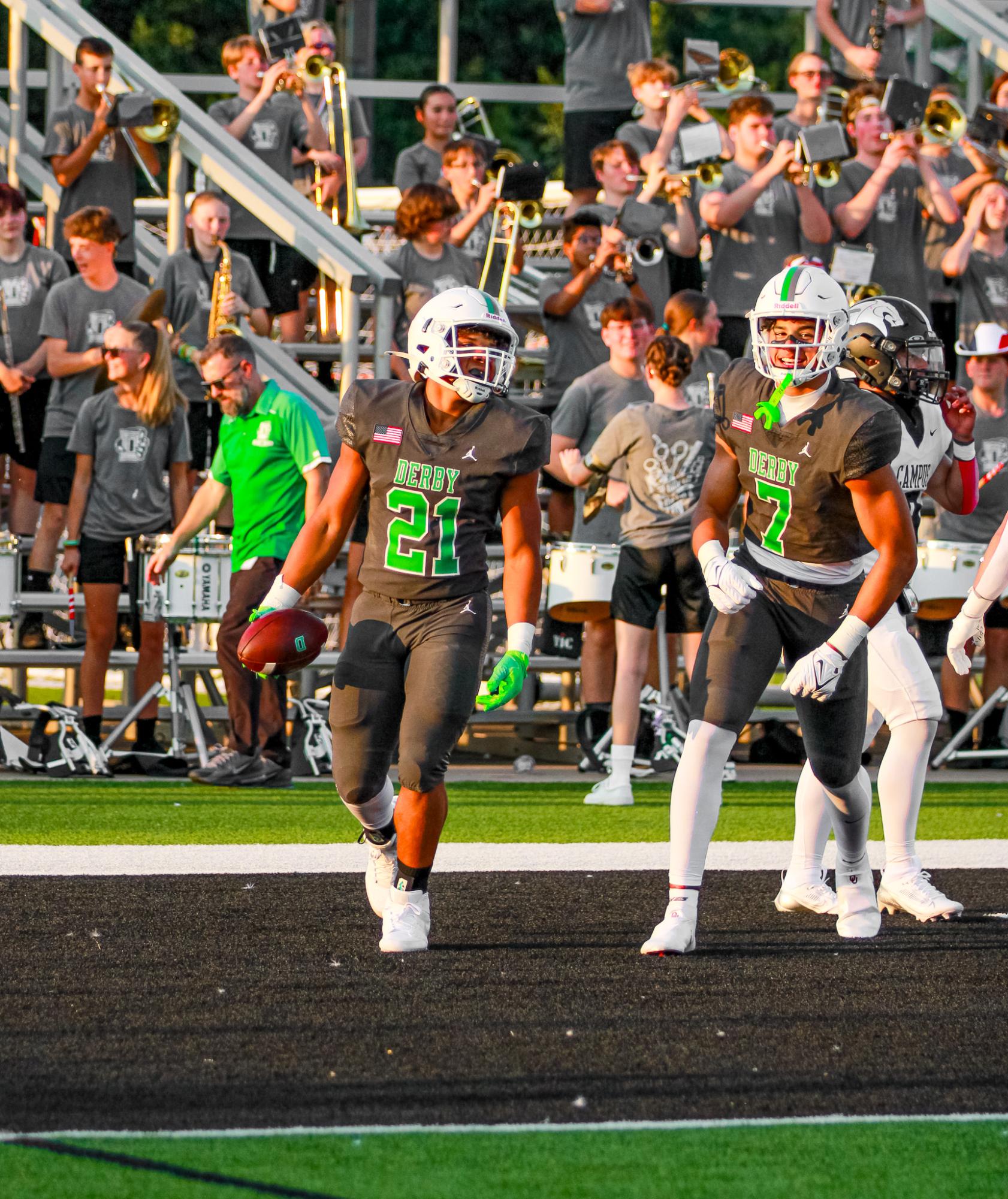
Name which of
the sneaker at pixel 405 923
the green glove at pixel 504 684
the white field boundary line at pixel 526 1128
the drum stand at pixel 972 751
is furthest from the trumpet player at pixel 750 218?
the white field boundary line at pixel 526 1128

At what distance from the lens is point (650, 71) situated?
1287cm

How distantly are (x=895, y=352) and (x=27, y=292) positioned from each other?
6.43 m

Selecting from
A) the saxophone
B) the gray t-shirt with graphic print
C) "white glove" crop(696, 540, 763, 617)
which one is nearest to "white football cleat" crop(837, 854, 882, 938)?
"white glove" crop(696, 540, 763, 617)

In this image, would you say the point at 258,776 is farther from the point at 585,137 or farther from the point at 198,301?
the point at 585,137

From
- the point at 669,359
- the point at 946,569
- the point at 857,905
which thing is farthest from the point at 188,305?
the point at 857,905

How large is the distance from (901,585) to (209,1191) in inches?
115

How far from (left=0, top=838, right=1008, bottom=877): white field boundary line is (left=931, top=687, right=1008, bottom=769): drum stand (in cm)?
250

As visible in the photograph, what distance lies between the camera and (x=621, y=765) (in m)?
9.43

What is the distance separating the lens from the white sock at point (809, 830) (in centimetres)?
653

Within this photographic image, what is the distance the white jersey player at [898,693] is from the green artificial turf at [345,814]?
174cm

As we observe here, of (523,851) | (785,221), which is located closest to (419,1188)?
(523,851)

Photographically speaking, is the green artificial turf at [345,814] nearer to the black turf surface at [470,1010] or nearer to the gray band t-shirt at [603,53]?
the black turf surface at [470,1010]

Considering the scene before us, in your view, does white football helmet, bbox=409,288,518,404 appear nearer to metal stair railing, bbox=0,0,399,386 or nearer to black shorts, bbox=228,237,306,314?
metal stair railing, bbox=0,0,399,386

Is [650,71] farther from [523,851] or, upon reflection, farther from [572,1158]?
[572,1158]
